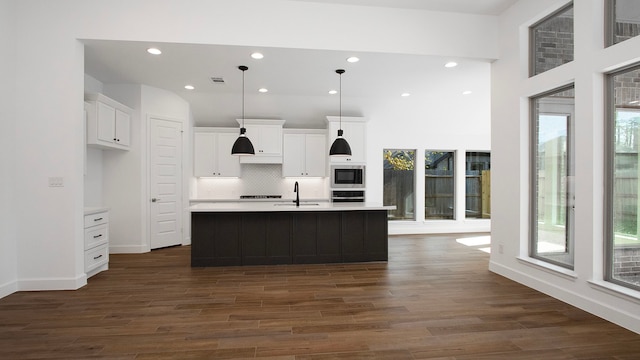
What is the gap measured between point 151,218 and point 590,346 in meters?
5.86

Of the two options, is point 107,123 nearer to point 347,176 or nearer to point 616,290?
point 347,176

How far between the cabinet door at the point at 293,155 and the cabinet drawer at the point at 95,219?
11.2 ft

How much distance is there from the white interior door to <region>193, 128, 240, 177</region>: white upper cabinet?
2.53ft

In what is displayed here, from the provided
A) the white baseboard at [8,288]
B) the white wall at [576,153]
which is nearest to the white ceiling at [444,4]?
the white wall at [576,153]

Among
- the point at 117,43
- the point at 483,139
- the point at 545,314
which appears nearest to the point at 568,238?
the point at 545,314

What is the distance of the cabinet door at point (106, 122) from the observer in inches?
180

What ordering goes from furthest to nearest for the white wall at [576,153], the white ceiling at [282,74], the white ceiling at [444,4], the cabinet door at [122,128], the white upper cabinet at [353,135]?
the white upper cabinet at [353,135]
the cabinet door at [122,128]
the white ceiling at [282,74]
the white ceiling at [444,4]
the white wall at [576,153]

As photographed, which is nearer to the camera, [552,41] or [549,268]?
[549,268]

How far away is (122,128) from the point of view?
5141 mm

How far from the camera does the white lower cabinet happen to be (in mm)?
3895

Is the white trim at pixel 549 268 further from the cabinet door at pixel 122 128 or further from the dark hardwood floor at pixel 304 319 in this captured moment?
the cabinet door at pixel 122 128

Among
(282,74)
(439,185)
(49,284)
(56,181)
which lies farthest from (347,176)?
(49,284)

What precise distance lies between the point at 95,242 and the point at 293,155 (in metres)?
3.90

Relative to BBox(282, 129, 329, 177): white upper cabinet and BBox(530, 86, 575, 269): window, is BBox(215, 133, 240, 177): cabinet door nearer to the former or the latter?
BBox(282, 129, 329, 177): white upper cabinet
